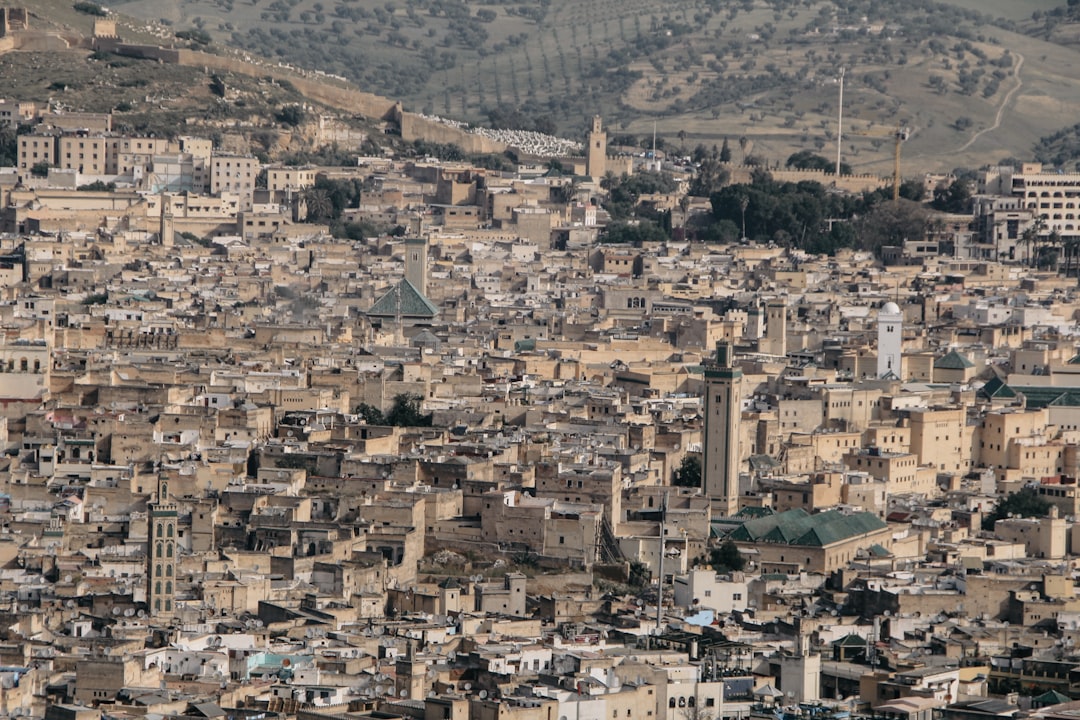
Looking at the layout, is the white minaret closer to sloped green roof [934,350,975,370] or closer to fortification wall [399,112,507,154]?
sloped green roof [934,350,975,370]

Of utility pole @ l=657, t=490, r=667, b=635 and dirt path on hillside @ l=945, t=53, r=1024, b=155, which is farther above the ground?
dirt path on hillside @ l=945, t=53, r=1024, b=155

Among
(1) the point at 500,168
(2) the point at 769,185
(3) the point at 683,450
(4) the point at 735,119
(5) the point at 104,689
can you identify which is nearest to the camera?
(5) the point at 104,689

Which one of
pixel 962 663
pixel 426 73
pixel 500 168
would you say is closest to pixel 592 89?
pixel 426 73

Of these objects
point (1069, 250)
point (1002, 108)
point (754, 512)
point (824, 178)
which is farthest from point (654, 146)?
point (754, 512)

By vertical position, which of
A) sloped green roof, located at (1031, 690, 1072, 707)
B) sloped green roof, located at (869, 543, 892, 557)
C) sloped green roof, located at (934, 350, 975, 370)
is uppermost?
sloped green roof, located at (934, 350, 975, 370)

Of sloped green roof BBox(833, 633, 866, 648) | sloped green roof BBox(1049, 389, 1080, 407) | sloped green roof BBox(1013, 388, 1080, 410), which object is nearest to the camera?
sloped green roof BBox(833, 633, 866, 648)

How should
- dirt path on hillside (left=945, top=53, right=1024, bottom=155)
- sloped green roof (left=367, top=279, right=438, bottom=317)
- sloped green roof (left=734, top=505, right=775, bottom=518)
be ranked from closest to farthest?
sloped green roof (left=734, top=505, right=775, bottom=518), sloped green roof (left=367, top=279, right=438, bottom=317), dirt path on hillside (left=945, top=53, right=1024, bottom=155)

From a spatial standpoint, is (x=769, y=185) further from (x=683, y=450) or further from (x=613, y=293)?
(x=683, y=450)

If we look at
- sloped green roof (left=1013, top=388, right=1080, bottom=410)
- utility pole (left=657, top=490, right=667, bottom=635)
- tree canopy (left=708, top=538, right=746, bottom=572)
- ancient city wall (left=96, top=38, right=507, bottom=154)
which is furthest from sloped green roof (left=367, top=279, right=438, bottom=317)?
ancient city wall (left=96, top=38, right=507, bottom=154)
